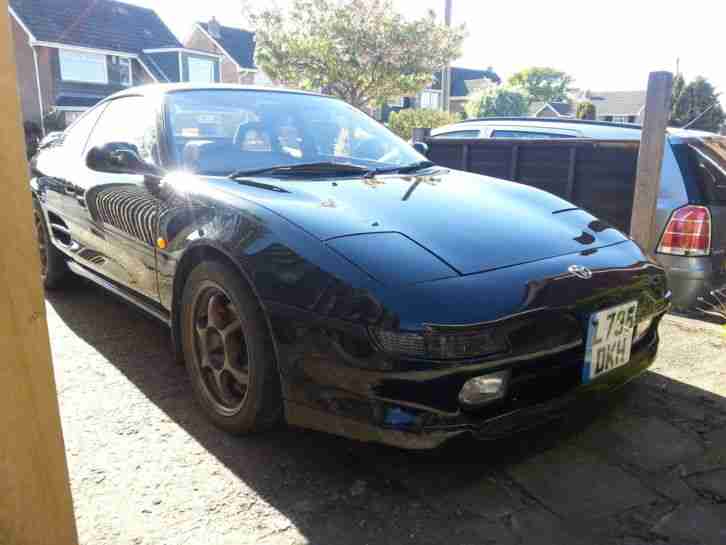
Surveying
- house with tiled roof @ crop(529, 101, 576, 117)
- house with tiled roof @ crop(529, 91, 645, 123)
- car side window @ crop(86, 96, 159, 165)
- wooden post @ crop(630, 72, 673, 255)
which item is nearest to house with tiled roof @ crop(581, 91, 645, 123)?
house with tiled roof @ crop(529, 91, 645, 123)

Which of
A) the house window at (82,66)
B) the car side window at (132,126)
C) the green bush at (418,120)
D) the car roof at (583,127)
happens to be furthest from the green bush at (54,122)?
the car side window at (132,126)

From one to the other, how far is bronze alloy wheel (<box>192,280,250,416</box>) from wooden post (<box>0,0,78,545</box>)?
3.62 feet

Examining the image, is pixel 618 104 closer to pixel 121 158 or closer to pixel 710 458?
pixel 710 458

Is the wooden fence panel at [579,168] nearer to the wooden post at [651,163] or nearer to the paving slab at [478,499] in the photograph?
the wooden post at [651,163]

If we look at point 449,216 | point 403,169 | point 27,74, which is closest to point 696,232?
point 403,169

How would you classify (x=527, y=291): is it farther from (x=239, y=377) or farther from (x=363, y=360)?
(x=239, y=377)

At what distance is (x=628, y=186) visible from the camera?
4.65 m

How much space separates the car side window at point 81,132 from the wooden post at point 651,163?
3.59 m

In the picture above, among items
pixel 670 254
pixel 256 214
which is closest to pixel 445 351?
pixel 256 214

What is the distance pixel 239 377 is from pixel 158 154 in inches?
48.9

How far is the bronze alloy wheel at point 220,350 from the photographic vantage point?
8.11 ft

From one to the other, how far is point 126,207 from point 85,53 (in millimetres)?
29823

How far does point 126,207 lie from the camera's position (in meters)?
3.09

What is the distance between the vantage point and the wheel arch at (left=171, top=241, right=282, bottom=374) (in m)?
2.21
